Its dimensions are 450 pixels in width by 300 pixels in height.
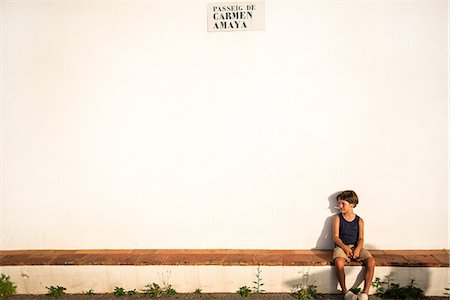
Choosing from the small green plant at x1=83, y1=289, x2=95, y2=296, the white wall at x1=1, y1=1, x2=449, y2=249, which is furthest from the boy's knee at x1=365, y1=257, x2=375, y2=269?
the small green plant at x1=83, y1=289, x2=95, y2=296

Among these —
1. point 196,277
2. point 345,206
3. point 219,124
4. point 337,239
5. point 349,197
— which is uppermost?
point 219,124

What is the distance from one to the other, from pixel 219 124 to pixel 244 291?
218cm

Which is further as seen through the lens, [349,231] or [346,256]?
[349,231]

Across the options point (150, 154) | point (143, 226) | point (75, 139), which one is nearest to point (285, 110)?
point (150, 154)

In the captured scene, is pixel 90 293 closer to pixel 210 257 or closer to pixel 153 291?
pixel 153 291

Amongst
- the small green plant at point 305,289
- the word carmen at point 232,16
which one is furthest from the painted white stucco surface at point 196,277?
the word carmen at point 232,16

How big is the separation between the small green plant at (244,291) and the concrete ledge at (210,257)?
0.31 meters

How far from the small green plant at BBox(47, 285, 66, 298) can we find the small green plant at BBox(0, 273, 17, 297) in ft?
1.54

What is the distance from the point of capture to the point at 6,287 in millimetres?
3889

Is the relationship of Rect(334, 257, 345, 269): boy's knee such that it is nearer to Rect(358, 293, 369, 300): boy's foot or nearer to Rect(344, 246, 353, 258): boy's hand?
Rect(344, 246, 353, 258): boy's hand

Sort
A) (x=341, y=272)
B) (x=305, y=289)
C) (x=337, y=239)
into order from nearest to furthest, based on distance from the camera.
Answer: (x=341, y=272), (x=305, y=289), (x=337, y=239)

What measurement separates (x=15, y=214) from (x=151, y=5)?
3.57 meters

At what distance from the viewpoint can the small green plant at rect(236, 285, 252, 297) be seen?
12.4 feet

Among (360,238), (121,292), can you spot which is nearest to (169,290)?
(121,292)
